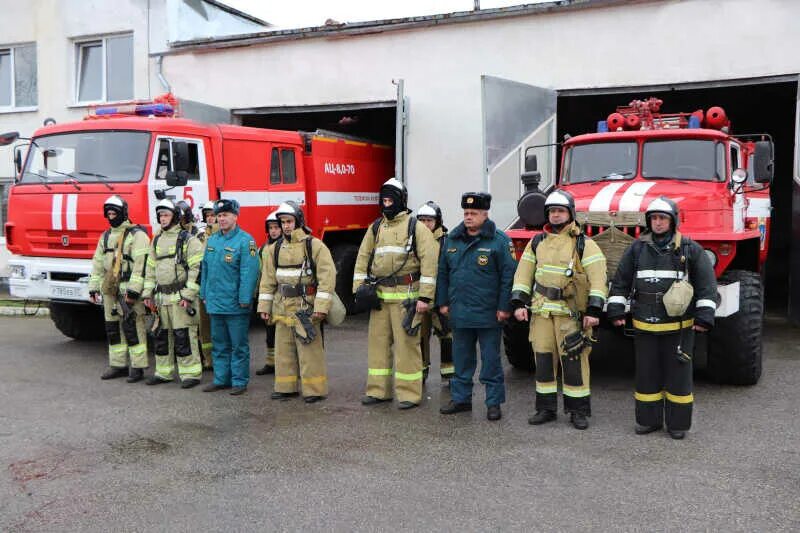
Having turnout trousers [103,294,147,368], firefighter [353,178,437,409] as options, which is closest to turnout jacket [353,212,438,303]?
firefighter [353,178,437,409]

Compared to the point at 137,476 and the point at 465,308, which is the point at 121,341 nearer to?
the point at 137,476

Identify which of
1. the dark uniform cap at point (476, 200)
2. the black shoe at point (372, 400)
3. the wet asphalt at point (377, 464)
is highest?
the dark uniform cap at point (476, 200)

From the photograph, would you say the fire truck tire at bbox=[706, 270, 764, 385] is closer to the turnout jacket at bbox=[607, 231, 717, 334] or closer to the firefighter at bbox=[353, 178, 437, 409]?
the turnout jacket at bbox=[607, 231, 717, 334]

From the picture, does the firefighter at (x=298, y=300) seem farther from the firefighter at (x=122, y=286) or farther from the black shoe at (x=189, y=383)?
the firefighter at (x=122, y=286)

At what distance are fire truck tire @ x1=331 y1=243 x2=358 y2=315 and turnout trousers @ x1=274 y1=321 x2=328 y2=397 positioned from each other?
197 inches

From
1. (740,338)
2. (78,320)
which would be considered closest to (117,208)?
(78,320)

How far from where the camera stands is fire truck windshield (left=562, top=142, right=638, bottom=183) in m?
7.73

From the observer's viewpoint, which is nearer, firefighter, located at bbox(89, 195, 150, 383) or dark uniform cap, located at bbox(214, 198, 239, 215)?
dark uniform cap, located at bbox(214, 198, 239, 215)

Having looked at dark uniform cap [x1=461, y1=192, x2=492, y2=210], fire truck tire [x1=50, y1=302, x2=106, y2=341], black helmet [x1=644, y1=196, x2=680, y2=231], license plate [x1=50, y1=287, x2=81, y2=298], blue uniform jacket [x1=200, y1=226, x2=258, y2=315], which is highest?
dark uniform cap [x1=461, y1=192, x2=492, y2=210]

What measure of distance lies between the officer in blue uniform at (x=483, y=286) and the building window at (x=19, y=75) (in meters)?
13.1

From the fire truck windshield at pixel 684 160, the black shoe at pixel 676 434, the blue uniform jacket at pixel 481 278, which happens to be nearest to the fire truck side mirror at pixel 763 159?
the fire truck windshield at pixel 684 160

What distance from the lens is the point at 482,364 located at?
6.00m

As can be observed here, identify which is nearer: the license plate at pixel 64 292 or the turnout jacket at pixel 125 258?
the turnout jacket at pixel 125 258

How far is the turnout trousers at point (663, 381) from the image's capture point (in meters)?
5.38
